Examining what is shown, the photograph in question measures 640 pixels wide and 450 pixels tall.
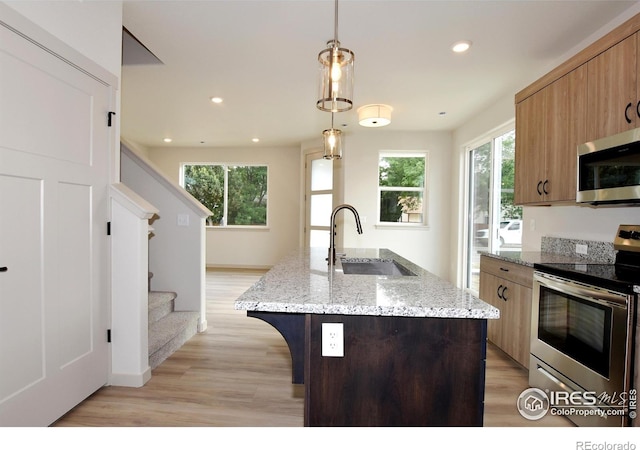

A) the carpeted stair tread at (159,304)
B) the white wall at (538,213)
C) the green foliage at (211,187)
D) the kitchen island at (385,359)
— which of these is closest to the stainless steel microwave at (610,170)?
the white wall at (538,213)

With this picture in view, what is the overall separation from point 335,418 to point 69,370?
1.71 metres

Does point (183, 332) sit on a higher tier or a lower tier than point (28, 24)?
lower

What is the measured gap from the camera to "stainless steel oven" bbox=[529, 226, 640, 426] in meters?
1.69

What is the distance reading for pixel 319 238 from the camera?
260 inches

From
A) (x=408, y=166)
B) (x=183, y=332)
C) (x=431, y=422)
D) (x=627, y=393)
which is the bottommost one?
(x=183, y=332)

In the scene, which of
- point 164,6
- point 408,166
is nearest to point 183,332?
point 164,6

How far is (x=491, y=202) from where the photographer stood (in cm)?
455

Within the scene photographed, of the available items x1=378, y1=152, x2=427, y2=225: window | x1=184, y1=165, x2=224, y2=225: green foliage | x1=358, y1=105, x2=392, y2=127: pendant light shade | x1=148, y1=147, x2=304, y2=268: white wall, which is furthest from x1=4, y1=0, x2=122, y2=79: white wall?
x1=184, y1=165, x2=224, y2=225: green foliage

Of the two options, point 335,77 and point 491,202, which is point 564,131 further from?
point 491,202

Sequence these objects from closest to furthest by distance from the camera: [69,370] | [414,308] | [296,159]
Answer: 1. [414,308]
2. [69,370]
3. [296,159]

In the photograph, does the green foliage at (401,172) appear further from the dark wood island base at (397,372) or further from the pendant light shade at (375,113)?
the dark wood island base at (397,372)

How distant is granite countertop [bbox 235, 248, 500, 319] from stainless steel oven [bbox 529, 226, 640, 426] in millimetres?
979

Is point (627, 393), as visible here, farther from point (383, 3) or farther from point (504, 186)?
point (504, 186)

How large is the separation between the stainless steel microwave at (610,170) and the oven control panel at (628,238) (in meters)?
0.24
